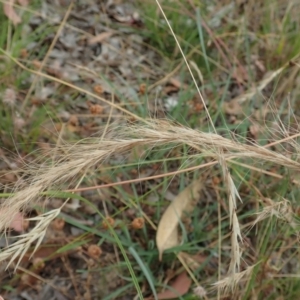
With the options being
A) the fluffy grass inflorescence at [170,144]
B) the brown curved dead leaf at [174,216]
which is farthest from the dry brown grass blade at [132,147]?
the brown curved dead leaf at [174,216]

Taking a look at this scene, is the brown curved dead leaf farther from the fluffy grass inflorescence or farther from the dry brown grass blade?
the dry brown grass blade

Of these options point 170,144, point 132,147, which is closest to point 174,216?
point 170,144

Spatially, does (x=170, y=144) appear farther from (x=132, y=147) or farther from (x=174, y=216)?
(x=174, y=216)

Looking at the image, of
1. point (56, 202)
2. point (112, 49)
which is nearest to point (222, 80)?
point (112, 49)

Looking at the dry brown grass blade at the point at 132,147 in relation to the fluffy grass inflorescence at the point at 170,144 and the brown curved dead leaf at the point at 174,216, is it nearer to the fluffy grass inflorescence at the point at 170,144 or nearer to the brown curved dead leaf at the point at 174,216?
the fluffy grass inflorescence at the point at 170,144

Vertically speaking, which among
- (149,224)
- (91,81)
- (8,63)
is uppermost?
(8,63)

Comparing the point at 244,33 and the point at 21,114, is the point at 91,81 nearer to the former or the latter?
the point at 21,114

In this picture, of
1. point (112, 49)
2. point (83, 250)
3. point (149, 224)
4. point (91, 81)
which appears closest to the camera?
point (83, 250)

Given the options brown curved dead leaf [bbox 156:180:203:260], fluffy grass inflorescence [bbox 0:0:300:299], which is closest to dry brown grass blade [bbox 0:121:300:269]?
fluffy grass inflorescence [bbox 0:0:300:299]

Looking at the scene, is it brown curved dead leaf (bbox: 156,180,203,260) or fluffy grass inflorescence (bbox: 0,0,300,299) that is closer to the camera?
fluffy grass inflorescence (bbox: 0,0,300,299)
